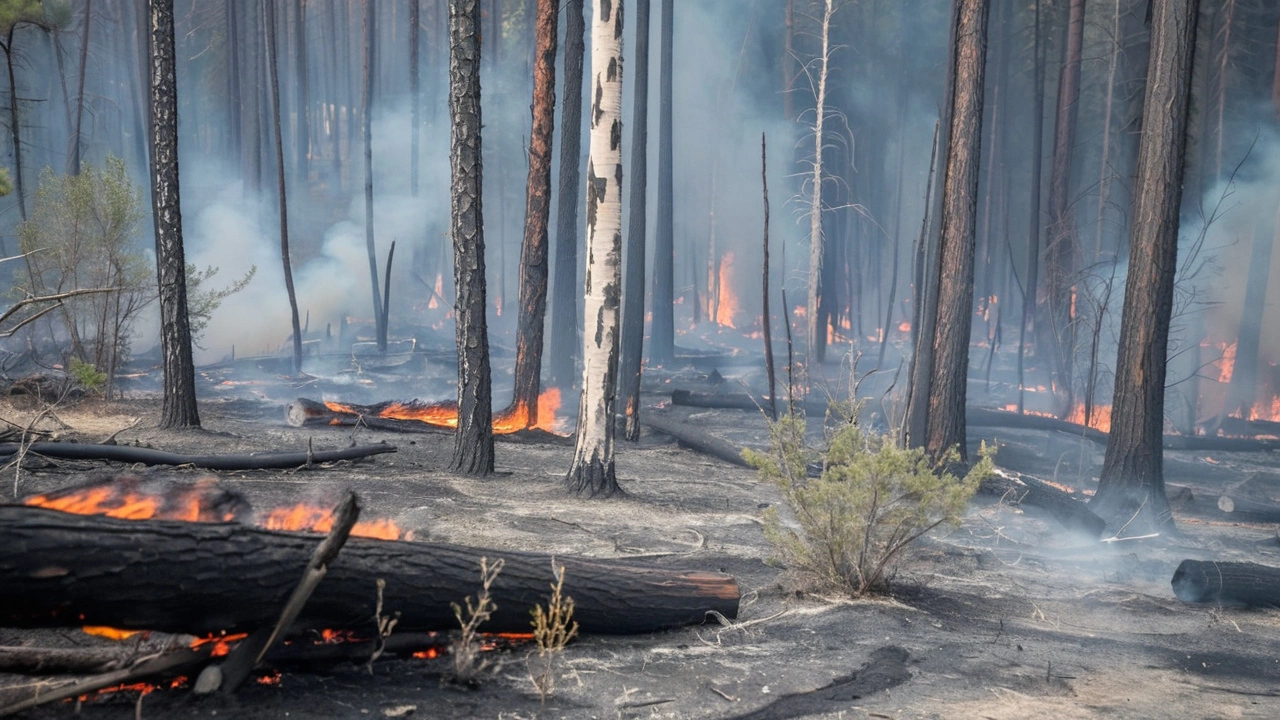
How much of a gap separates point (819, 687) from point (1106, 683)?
1.71 metres

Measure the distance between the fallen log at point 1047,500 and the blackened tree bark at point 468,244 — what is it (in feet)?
19.0

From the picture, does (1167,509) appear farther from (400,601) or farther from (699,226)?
(699,226)

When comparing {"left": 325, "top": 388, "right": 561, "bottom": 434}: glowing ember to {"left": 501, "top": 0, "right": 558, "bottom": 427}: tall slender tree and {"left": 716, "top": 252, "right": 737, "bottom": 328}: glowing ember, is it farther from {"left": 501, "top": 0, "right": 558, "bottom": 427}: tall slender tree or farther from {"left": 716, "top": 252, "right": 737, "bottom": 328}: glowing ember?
{"left": 716, "top": 252, "right": 737, "bottom": 328}: glowing ember

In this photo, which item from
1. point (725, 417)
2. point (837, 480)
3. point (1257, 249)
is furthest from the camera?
point (1257, 249)

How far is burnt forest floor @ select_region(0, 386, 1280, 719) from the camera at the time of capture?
4215 mm

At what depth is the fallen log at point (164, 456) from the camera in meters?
7.99

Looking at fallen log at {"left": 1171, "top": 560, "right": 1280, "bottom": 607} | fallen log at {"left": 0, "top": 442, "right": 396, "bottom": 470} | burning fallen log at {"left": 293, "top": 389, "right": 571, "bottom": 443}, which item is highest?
fallen log at {"left": 0, "top": 442, "right": 396, "bottom": 470}

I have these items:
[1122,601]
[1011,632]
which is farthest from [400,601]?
[1122,601]

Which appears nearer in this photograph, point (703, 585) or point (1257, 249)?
point (703, 585)

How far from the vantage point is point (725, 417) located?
19.1m

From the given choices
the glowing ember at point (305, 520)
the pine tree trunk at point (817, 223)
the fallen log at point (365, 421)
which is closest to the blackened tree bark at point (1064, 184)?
the pine tree trunk at point (817, 223)

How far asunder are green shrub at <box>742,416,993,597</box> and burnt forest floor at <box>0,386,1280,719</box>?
25cm

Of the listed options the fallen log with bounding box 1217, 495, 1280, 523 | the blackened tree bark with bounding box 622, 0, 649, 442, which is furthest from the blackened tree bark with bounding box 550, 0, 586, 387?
the fallen log with bounding box 1217, 495, 1280, 523

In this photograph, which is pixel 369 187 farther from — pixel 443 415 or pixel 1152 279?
pixel 1152 279
